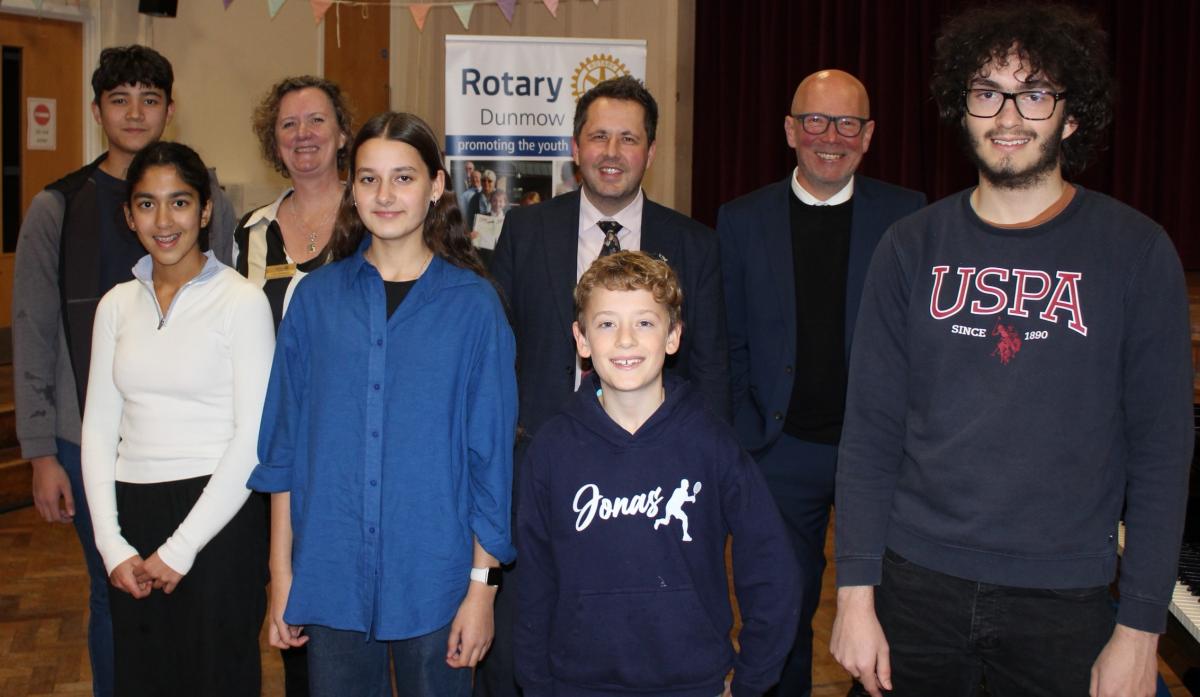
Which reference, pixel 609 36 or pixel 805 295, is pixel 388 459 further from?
pixel 609 36

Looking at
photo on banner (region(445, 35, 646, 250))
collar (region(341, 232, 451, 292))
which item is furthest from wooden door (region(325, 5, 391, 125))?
collar (region(341, 232, 451, 292))

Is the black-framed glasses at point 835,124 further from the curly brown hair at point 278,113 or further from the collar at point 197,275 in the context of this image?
the collar at point 197,275

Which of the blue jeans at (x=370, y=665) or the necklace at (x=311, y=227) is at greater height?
the necklace at (x=311, y=227)

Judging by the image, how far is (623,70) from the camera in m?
4.81

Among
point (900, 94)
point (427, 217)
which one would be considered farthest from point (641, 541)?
point (900, 94)

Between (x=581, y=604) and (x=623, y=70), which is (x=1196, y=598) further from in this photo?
(x=623, y=70)

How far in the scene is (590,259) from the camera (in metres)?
2.64

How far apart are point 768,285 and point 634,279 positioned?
0.86 meters

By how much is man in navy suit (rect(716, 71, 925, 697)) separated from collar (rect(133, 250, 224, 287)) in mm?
1220

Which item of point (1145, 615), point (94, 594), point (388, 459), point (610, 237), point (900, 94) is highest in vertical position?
point (900, 94)

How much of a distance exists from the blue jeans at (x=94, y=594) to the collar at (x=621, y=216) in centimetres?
130

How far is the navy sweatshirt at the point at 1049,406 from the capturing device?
168 centimetres

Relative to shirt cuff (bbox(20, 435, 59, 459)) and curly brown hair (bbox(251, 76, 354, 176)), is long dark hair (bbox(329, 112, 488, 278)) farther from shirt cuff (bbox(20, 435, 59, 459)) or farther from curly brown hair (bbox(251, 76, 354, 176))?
shirt cuff (bbox(20, 435, 59, 459))

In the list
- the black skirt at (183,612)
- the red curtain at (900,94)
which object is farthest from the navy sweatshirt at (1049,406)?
the red curtain at (900,94)
